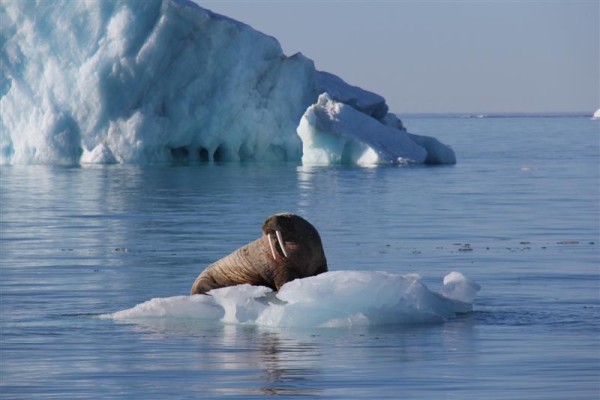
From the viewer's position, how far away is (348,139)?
35.7 meters

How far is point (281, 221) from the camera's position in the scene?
9.65m

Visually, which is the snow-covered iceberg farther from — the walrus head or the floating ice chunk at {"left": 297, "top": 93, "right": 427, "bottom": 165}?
the walrus head

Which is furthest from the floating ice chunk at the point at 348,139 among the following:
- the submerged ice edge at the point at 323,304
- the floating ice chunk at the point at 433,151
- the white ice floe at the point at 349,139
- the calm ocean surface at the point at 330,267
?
the submerged ice edge at the point at 323,304

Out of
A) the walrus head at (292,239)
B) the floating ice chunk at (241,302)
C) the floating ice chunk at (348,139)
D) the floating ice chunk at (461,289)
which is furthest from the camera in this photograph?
the floating ice chunk at (348,139)

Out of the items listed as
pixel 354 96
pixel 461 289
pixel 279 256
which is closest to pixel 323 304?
pixel 279 256

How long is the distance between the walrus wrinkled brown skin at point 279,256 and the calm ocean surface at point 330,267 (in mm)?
711

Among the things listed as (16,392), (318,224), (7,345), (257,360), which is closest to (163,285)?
(7,345)

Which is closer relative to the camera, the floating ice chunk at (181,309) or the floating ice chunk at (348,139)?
the floating ice chunk at (181,309)


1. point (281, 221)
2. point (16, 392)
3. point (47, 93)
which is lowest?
point (16, 392)

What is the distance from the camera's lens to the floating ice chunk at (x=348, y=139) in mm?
34281

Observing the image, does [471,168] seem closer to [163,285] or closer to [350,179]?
[350,179]

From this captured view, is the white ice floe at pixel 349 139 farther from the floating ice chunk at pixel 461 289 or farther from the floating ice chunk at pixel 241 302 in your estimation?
the floating ice chunk at pixel 241 302

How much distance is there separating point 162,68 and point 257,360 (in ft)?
94.4

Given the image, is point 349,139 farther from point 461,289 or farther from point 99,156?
point 461,289
